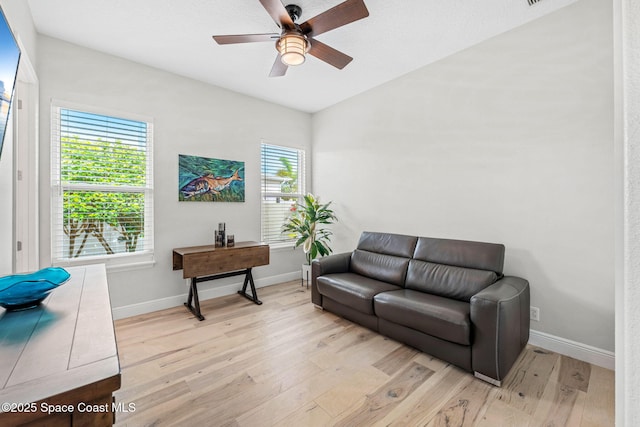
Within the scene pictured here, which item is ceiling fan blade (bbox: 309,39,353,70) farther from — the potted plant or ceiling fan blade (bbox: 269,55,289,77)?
the potted plant

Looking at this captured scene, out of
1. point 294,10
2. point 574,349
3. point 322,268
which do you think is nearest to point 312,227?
point 322,268

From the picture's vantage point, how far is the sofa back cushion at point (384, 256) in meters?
2.85

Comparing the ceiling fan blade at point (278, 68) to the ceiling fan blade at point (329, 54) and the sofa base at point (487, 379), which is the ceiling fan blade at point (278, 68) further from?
the sofa base at point (487, 379)

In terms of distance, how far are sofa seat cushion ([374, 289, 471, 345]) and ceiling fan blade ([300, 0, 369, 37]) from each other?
83.1 inches

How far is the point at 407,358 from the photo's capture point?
2.17 m

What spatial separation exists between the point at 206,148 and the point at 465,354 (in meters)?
3.44

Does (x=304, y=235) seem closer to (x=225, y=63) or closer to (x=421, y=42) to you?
(x=225, y=63)

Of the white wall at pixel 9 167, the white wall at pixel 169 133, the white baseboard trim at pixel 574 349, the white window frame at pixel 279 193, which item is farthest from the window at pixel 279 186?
the white baseboard trim at pixel 574 349

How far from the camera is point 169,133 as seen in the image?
3.19 metres

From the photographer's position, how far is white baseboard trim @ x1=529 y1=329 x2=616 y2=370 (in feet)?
6.59

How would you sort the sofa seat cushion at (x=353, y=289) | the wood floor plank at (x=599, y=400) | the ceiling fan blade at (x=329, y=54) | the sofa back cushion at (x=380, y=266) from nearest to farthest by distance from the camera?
the wood floor plank at (x=599, y=400), the ceiling fan blade at (x=329, y=54), the sofa seat cushion at (x=353, y=289), the sofa back cushion at (x=380, y=266)

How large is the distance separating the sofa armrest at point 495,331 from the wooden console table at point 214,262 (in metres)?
2.34

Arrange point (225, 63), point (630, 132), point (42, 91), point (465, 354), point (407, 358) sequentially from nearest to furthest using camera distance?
point (630, 132)
point (465, 354)
point (407, 358)
point (42, 91)
point (225, 63)

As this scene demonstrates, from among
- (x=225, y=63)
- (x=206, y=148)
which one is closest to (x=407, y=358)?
(x=206, y=148)
